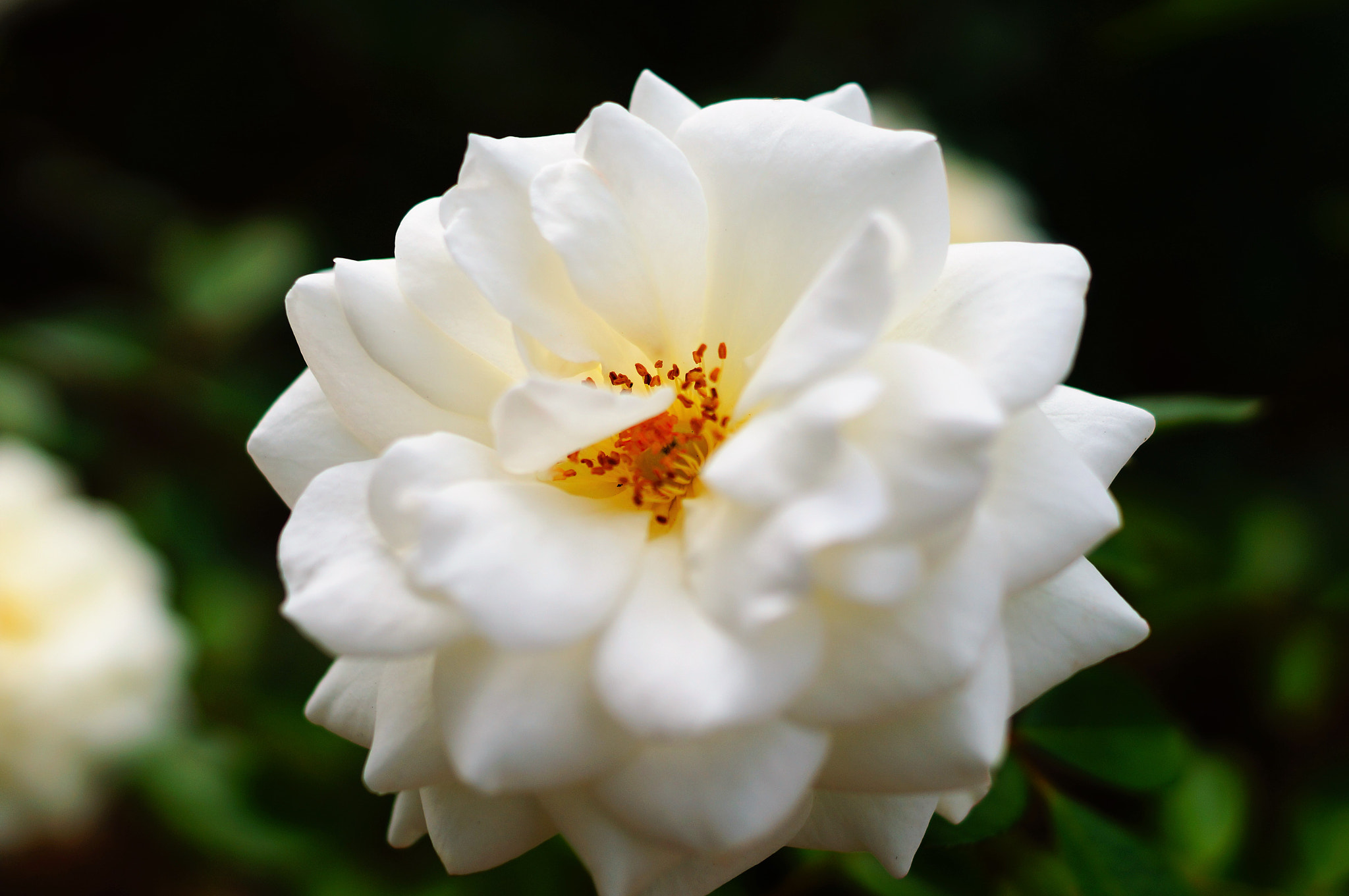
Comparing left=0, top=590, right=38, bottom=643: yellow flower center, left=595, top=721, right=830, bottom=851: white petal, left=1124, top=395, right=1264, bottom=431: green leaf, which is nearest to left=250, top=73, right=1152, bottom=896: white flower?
left=595, top=721, right=830, bottom=851: white petal

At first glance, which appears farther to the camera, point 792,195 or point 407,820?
point 407,820

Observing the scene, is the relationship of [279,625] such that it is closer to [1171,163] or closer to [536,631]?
[536,631]

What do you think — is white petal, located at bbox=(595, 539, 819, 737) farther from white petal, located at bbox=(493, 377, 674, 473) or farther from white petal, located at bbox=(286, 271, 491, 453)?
white petal, located at bbox=(286, 271, 491, 453)

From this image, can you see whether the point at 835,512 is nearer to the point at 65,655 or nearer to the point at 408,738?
the point at 408,738

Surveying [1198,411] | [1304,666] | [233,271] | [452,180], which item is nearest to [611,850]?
[1198,411]

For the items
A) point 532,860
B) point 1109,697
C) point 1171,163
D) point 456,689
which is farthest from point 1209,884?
point 1171,163

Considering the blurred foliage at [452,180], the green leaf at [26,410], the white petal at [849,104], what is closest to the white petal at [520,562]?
the white petal at [849,104]
